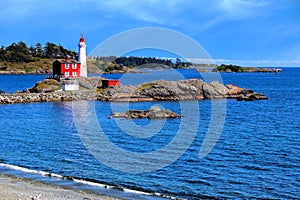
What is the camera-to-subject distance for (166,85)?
76.9 metres

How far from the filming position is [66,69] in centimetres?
9019

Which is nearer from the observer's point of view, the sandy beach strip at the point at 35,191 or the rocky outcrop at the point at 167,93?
the sandy beach strip at the point at 35,191

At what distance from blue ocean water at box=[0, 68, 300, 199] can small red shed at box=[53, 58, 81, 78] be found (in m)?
34.9

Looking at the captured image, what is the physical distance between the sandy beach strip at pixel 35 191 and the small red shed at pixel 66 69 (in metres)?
66.7

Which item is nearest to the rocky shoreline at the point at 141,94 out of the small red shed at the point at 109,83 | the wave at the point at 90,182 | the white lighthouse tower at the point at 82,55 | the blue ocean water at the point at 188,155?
the small red shed at the point at 109,83

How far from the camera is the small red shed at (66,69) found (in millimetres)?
89625

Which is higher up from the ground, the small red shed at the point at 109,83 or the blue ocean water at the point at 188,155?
the small red shed at the point at 109,83

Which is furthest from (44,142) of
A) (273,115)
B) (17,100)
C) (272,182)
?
(17,100)

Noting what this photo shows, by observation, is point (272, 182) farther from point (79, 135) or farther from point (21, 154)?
point (79, 135)

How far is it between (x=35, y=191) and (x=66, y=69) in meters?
70.0

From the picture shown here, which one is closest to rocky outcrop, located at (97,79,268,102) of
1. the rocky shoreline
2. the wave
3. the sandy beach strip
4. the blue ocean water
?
the rocky shoreline

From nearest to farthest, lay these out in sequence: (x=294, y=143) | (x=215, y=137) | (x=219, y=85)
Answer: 1. (x=294, y=143)
2. (x=215, y=137)
3. (x=219, y=85)

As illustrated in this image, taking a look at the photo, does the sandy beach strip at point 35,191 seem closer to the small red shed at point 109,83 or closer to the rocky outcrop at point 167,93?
the rocky outcrop at point 167,93

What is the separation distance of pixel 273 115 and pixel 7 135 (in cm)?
3319
